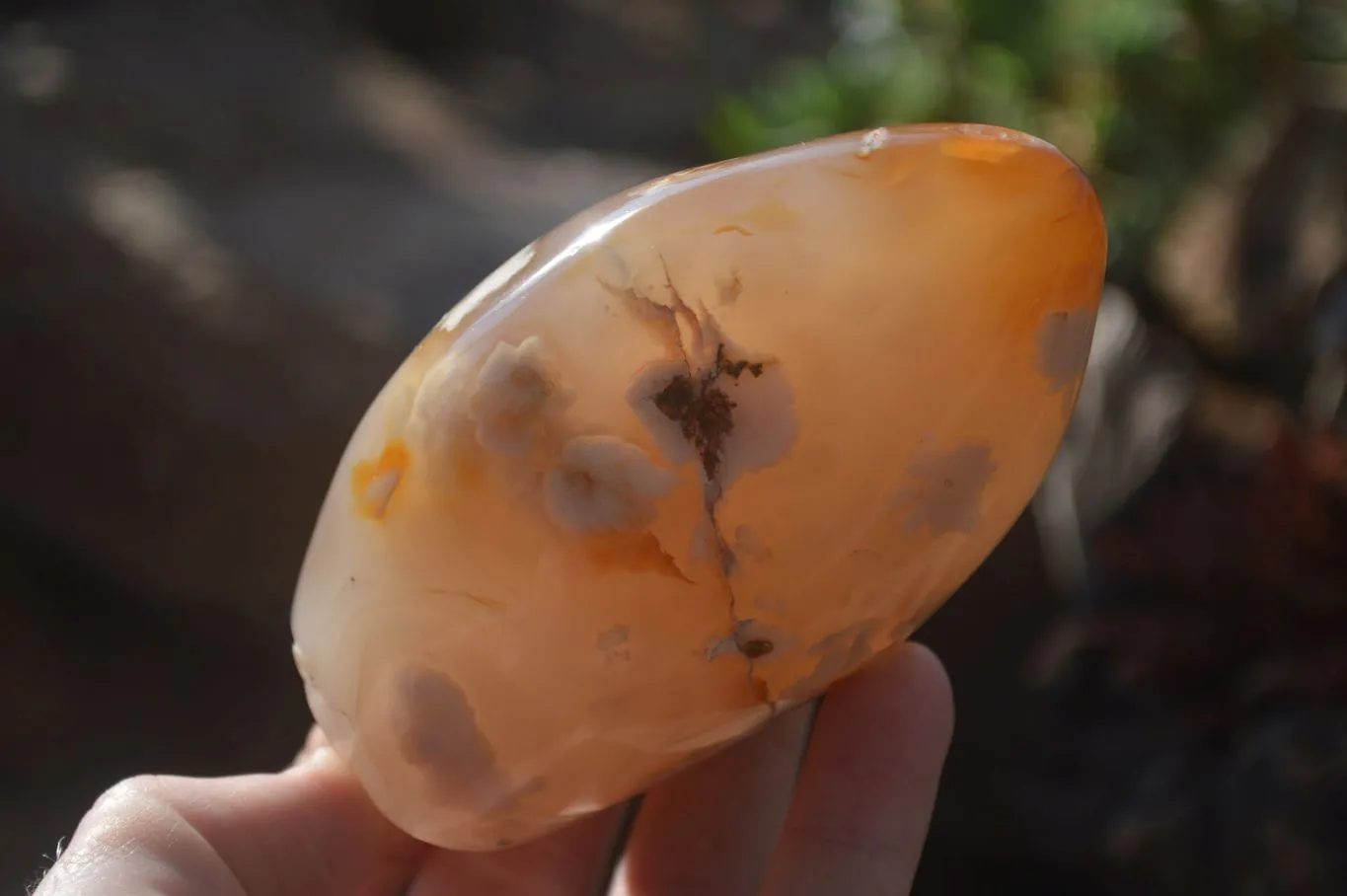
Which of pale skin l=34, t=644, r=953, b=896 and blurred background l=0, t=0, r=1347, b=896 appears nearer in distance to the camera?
pale skin l=34, t=644, r=953, b=896

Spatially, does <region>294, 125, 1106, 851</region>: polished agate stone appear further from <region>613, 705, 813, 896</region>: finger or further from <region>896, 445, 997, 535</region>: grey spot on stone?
<region>613, 705, 813, 896</region>: finger

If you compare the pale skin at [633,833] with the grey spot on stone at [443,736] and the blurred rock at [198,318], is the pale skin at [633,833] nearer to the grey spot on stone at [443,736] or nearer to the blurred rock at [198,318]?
the grey spot on stone at [443,736]

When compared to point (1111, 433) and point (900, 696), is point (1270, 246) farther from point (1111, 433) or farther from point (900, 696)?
point (900, 696)

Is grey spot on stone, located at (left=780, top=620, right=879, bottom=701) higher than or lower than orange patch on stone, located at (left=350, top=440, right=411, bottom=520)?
lower

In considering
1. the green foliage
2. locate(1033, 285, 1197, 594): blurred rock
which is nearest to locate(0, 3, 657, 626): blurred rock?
the green foliage

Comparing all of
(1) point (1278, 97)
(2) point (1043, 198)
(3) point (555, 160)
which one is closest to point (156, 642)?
(3) point (555, 160)

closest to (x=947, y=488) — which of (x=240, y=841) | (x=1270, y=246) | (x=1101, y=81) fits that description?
(x=240, y=841)
